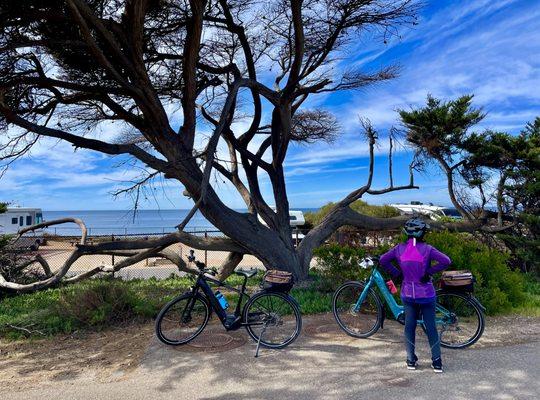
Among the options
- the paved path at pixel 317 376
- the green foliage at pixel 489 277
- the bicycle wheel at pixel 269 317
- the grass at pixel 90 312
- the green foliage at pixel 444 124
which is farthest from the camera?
the green foliage at pixel 444 124

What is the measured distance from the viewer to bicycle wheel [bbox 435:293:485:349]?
557cm

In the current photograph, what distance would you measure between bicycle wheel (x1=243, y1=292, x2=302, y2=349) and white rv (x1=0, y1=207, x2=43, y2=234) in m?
32.5

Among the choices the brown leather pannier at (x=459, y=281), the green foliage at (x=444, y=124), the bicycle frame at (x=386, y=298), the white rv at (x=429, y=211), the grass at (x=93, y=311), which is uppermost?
the green foliage at (x=444, y=124)

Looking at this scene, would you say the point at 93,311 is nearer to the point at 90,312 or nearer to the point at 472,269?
the point at 90,312

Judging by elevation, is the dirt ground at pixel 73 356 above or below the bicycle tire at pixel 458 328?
below

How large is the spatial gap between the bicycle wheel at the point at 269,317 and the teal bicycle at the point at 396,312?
2.65 ft

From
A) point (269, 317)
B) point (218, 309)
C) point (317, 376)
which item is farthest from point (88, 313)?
point (317, 376)

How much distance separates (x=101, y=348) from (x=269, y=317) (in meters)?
2.32

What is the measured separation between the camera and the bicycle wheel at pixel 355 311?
20.1 ft

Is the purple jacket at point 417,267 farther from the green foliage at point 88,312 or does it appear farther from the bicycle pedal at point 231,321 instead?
the green foliage at point 88,312

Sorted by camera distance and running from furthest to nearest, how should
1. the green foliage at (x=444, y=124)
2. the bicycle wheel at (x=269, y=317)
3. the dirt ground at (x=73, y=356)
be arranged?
the green foliage at (x=444, y=124) → the bicycle wheel at (x=269, y=317) → the dirt ground at (x=73, y=356)

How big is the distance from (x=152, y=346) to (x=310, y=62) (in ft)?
29.5

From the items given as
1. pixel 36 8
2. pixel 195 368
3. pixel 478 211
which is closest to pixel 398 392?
pixel 195 368

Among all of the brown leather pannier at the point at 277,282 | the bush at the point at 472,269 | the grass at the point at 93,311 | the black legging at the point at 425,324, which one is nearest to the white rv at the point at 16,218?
the grass at the point at 93,311
